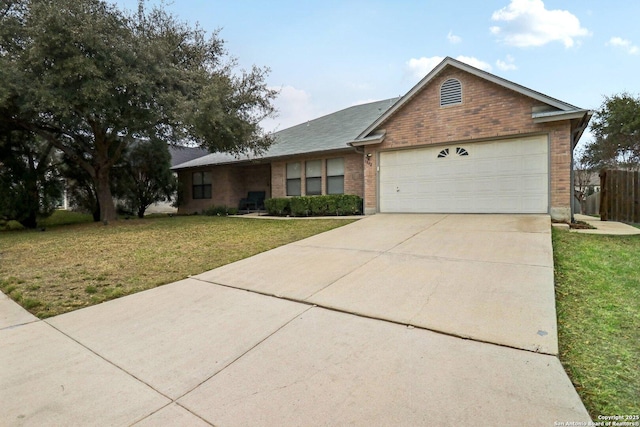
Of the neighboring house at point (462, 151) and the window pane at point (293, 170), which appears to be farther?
the window pane at point (293, 170)

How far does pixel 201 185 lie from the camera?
18.9 meters

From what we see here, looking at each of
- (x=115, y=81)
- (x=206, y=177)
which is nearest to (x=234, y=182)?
(x=206, y=177)

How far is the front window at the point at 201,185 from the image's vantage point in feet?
60.8

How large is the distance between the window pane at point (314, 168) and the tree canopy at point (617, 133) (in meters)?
16.4

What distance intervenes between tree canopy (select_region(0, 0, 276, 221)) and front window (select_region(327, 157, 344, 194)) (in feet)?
9.47

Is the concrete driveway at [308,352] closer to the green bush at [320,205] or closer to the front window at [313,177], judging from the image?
the green bush at [320,205]

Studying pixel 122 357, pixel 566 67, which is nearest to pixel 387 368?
pixel 122 357

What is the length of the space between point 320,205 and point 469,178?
212 inches

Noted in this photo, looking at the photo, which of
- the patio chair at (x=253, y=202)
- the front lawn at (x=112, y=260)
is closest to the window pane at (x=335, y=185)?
the front lawn at (x=112, y=260)

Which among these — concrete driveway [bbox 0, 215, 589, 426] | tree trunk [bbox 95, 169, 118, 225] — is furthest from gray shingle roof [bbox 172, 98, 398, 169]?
concrete driveway [bbox 0, 215, 589, 426]

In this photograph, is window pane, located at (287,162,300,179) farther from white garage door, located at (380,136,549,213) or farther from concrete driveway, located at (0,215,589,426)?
concrete driveway, located at (0,215,589,426)

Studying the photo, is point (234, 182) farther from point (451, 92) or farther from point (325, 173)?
point (451, 92)

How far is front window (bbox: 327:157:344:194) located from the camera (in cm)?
1345

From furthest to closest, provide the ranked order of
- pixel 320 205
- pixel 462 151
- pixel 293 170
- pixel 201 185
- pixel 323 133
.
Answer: pixel 201 185 < pixel 323 133 < pixel 293 170 < pixel 320 205 < pixel 462 151
